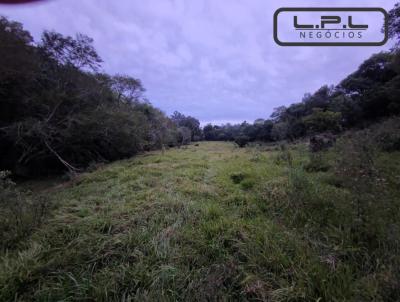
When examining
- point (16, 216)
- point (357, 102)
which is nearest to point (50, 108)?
point (16, 216)

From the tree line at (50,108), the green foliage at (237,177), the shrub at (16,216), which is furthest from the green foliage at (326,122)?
the shrub at (16,216)

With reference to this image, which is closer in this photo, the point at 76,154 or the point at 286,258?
the point at 286,258

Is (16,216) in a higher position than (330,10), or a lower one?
lower

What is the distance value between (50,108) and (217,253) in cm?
1118

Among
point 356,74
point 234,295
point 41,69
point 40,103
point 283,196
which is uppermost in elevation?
point 356,74

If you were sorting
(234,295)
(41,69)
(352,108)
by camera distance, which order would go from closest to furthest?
(234,295) → (41,69) → (352,108)

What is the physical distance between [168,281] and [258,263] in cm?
89

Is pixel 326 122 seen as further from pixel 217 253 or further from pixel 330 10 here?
pixel 217 253

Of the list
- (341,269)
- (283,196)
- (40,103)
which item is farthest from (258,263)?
(40,103)

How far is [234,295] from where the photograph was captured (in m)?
1.74

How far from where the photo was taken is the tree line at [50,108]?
8.24m

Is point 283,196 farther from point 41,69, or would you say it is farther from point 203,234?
point 41,69

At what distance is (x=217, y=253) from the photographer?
2.26 metres

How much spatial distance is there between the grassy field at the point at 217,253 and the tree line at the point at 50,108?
7454 millimetres
